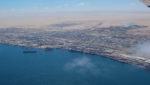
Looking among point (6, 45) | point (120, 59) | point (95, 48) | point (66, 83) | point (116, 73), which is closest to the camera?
point (66, 83)

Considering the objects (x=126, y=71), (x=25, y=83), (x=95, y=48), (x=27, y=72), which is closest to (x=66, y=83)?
(x=25, y=83)

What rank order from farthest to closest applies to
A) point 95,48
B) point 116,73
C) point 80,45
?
point 80,45 → point 95,48 → point 116,73

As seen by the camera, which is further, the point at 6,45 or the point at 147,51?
the point at 6,45

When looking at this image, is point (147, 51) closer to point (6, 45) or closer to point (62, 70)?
point (62, 70)

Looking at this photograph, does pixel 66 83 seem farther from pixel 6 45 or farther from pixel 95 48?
pixel 6 45

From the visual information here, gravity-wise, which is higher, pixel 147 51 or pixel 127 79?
pixel 147 51

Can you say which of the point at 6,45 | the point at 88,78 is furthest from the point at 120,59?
the point at 6,45
